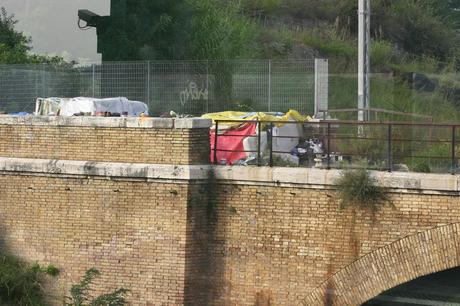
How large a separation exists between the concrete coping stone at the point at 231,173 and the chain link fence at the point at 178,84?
25.9 ft

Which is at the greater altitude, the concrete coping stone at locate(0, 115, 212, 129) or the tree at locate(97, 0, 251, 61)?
the tree at locate(97, 0, 251, 61)

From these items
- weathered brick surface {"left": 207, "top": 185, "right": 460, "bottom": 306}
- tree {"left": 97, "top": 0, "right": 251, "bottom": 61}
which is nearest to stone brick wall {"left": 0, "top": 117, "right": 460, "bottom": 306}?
weathered brick surface {"left": 207, "top": 185, "right": 460, "bottom": 306}

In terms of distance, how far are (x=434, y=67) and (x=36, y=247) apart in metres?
29.6

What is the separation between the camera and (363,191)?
1448 centimetres

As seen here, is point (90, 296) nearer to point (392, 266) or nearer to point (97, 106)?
point (392, 266)

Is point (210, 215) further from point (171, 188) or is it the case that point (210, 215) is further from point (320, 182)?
point (320, 182)

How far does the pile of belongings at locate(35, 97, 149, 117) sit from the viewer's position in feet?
69.1

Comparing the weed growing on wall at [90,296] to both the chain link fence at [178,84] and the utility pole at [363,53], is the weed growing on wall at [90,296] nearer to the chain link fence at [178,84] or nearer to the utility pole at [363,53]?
the utility pole at [363,53]

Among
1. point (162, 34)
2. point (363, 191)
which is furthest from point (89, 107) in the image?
point (162, 34)

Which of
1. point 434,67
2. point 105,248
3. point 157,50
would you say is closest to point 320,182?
point 105,248

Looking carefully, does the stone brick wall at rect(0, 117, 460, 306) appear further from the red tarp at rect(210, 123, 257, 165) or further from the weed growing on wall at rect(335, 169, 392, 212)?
the red tarp at rect(210, 123, 257, 165)

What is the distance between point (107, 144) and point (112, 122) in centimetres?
41

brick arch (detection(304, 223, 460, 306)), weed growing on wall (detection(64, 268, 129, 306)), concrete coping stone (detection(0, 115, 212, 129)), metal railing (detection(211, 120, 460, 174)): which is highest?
concrete coping stone (detection(0, 115, 212, 129))

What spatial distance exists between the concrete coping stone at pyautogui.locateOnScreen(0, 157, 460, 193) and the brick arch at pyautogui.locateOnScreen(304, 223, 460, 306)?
2.33ft
